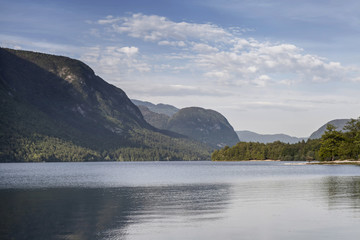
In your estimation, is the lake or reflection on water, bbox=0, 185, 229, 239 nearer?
the lake

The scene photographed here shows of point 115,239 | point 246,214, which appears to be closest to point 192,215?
point 246,214

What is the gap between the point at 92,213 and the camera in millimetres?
45094

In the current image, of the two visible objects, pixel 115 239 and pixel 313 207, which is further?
pixel 313 207

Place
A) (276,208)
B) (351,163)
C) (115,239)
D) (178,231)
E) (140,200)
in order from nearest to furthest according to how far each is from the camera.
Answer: (115,239) < (178,231) < (276,208) < (140,200) < (351,163)

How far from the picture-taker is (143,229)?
34938mm

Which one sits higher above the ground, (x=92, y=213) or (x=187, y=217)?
(x=187, y=217)

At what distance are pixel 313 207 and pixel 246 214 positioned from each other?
916 cm

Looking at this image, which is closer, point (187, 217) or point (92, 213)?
point (187, 217)

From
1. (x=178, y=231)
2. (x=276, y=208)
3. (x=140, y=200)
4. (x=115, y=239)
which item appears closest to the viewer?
(x=115, y=239)

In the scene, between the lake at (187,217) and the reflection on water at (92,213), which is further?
the reflection on water at (92,213)

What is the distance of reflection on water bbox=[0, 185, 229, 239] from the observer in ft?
112

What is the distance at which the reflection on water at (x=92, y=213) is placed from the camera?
34.2 metres

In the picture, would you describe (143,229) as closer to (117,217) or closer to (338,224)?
(117,217)

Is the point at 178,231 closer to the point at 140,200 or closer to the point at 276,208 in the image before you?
the point at 276,208
